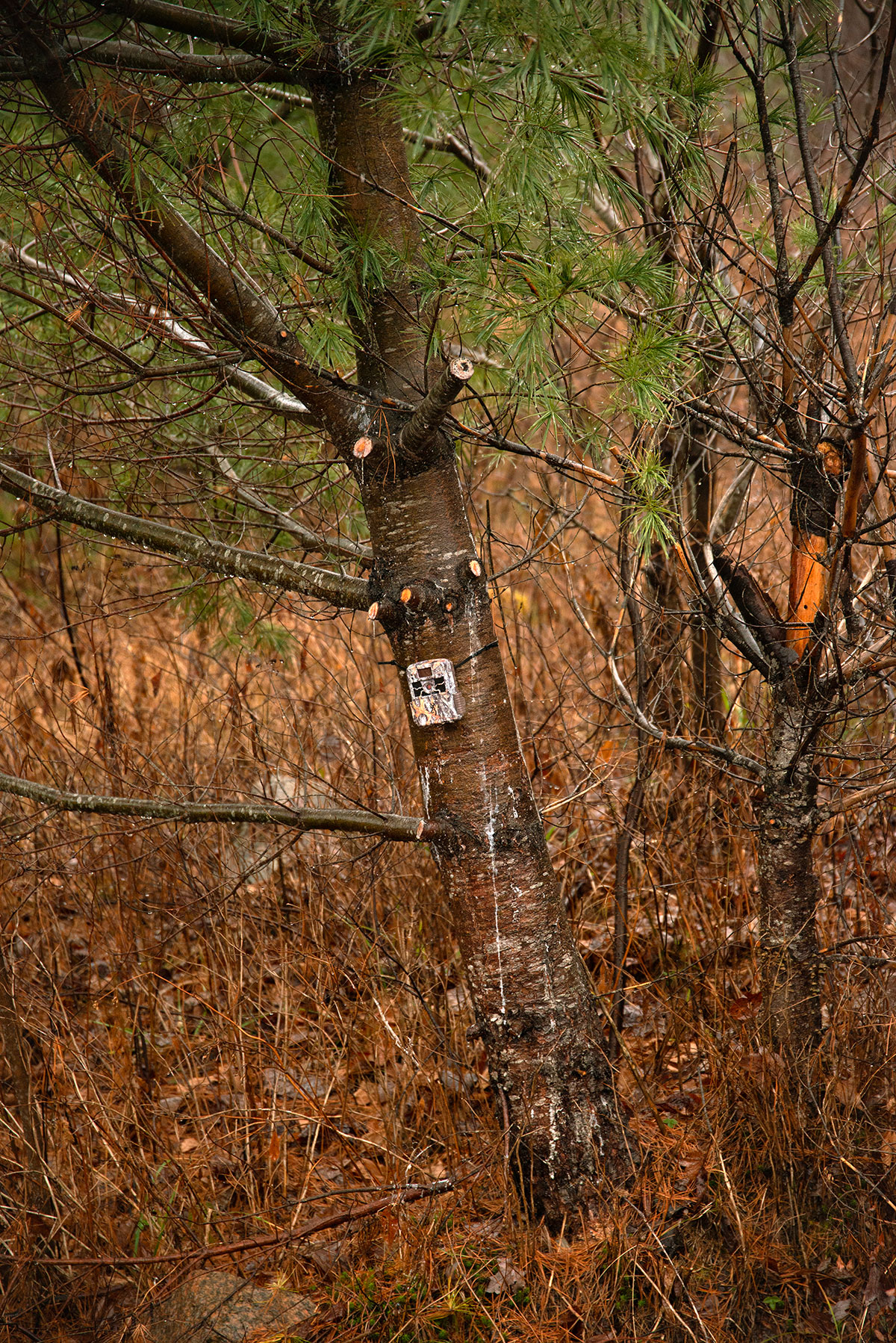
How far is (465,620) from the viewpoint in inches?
90.4

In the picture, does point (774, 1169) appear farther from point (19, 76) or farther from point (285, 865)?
point (19, 76)

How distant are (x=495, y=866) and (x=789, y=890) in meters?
0.77

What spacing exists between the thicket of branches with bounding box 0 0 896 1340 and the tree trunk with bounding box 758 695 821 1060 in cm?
1

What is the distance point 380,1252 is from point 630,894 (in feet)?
5.04

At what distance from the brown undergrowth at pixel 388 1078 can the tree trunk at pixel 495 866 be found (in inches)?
6.5

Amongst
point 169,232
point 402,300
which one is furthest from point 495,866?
point 169,232

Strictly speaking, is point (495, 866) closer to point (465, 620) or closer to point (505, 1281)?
point (465, 620)

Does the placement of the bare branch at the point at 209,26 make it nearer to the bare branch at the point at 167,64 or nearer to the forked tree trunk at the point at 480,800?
the bare branch at the point at 167,64

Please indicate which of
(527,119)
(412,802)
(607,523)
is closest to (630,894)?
(412,802)

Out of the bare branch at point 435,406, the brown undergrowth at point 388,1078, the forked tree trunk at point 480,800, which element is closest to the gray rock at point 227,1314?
the brown undergrowth at point 388,1078

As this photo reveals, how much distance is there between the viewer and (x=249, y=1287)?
2525mm

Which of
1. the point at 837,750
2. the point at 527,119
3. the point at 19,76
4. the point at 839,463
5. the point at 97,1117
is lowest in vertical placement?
the point at 97,1117

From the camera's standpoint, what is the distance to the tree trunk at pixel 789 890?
233 centimetres

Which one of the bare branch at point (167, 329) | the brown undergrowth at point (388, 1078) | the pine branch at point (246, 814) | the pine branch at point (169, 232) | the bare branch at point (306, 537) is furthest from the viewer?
the bare branch at point (306, 537)
